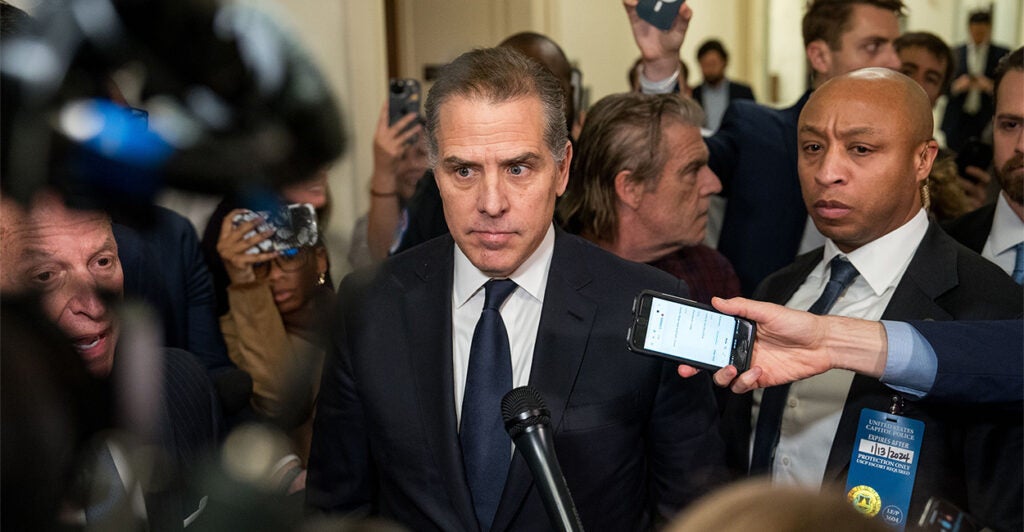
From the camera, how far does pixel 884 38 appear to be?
2.60 metres

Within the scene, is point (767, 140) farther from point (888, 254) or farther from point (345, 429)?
point (345, 429)

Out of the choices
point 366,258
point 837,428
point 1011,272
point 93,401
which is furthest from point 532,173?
point 1011,272

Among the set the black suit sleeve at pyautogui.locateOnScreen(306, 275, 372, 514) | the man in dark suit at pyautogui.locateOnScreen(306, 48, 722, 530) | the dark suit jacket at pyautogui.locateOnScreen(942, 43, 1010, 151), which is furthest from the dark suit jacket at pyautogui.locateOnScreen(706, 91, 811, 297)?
the dark suit jacket at pyautogui.locateOnScreen(942, 43, 1010, 151)

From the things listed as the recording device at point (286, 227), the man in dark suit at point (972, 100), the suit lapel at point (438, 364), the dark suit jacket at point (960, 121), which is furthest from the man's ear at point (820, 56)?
the dark suit jacket at point (960, 121)

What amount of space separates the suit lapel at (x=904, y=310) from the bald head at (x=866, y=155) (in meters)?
0.11

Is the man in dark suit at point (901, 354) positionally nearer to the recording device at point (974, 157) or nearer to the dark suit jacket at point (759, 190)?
the dark suit jacket at point (759, 190)

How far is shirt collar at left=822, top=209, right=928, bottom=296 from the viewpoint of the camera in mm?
1583

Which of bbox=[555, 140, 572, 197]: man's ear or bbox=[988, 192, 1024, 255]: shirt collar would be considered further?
bbox=[988, 192, 1024, 255]: shirt collar

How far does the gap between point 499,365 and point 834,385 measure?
0.57 m

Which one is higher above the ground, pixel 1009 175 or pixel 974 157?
pixel 1009 175

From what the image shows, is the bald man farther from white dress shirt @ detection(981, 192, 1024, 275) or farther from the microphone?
the microphone

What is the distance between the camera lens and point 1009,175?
192cm

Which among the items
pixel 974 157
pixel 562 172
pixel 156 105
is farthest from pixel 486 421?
pixel 974 157

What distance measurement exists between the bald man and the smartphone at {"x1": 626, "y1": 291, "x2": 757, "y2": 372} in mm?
308
